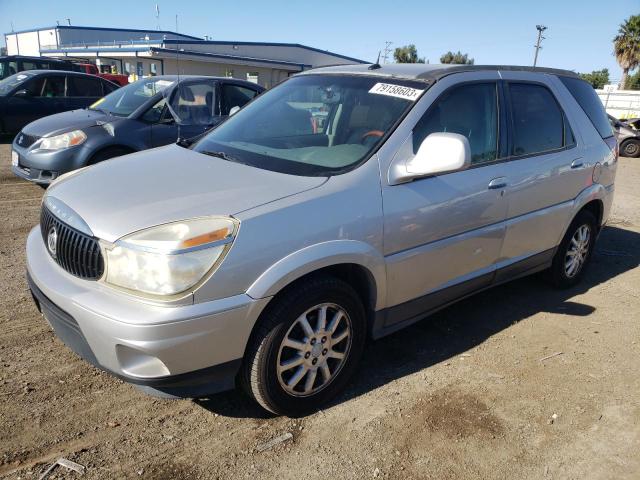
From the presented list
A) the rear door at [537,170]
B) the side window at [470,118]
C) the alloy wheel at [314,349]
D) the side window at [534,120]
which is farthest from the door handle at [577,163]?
the alloy wheel at [314,349]

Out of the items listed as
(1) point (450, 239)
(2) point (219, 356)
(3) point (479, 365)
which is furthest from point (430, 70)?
(2) point (219, 356)

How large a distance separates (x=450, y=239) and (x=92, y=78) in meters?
10.4

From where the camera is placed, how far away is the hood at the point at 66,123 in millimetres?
6553

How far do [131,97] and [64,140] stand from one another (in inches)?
52.0

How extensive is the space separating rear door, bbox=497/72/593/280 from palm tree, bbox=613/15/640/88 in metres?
46.4

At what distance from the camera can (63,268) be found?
8.72ft

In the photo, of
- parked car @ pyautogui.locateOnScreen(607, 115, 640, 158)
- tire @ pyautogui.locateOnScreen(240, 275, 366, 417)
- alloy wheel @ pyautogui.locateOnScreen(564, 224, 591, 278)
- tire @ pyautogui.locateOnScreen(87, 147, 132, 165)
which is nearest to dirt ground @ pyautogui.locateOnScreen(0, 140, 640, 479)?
tire @ pyautogui.locateOnScreen(240, 275, 366, 417)

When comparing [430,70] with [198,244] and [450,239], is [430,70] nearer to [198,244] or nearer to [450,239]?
[450,239]

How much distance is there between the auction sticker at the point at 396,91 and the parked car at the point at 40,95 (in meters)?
9.63

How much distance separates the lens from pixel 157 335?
2.25 m

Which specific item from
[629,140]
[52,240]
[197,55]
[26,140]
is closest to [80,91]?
[26,140]

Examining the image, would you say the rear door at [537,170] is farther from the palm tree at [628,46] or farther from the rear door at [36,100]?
the palm tree at [628,46]

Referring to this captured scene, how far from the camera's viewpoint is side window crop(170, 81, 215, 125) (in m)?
7.09

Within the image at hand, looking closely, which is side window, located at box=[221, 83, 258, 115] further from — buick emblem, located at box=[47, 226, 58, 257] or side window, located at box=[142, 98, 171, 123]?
buick emblem, located at box=[47, 226, 58, 257]
